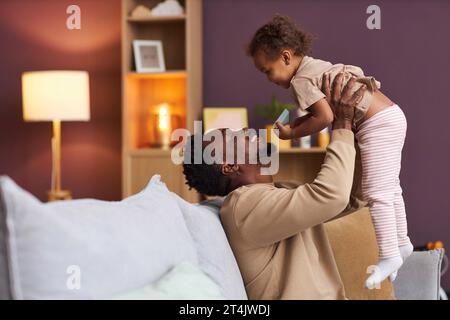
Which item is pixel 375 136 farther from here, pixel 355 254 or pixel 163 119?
pixel 163 119

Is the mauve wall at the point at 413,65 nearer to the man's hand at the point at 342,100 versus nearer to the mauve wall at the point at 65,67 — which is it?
the mauve wall at the point at 65,67

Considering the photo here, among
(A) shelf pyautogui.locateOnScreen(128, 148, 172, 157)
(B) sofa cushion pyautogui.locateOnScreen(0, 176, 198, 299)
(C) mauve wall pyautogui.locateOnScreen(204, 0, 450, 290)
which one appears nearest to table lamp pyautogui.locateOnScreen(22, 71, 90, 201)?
(A) shelf pyautogui.locateOnScreen(128, 148, 172, 157)

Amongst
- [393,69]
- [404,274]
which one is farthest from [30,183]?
[404,274]

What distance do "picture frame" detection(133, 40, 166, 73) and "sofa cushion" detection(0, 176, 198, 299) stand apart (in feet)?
9.40

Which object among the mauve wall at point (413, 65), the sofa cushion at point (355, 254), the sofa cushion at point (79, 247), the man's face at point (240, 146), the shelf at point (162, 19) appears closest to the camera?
the sofa cushion at point (79, 247)

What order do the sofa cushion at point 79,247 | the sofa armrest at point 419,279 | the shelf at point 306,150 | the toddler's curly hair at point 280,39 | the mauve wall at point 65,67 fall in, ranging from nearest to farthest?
the sofa cushion at point 79,247, the toddler's curly hair at point 280,39, the sofa armrest at point 419,279, the shelf at point 306,150, the mauve wall at point 65,67

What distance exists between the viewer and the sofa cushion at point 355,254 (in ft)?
7.13

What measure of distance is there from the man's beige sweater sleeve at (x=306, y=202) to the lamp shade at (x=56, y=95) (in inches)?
107

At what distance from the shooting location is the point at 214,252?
5.26 ft

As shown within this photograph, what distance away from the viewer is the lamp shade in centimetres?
416

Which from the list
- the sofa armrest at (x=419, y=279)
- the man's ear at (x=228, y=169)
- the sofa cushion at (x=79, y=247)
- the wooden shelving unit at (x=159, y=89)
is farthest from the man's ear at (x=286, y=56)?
the wooden shelving unit at (x=159, y=89)

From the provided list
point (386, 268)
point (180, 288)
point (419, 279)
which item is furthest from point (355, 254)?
point (180, 288)

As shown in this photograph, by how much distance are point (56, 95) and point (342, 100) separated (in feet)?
8.99
